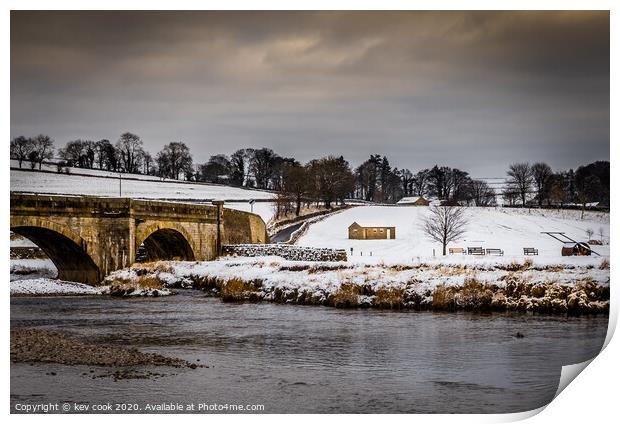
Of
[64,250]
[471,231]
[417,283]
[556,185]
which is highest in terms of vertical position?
[556,185]

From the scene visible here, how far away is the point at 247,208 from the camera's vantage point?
2127 cm

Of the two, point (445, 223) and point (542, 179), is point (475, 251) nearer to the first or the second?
point (445, 223)

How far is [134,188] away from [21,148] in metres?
5.23

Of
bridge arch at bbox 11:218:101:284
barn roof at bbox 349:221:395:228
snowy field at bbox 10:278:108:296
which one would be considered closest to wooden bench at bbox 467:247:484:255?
barn roof at bbox 349:221:395:228

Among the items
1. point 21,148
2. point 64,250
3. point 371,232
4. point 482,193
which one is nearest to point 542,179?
point 482,193

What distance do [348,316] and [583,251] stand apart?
163 inches

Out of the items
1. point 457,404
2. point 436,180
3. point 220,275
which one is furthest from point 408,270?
point 457,404

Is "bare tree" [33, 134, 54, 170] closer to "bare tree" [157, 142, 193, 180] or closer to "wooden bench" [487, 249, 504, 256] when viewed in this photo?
"bare tree" [157, 142, 193, 180]

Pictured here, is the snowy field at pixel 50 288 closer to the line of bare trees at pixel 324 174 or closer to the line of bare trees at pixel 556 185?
the line of bare trees at pixel 324 174

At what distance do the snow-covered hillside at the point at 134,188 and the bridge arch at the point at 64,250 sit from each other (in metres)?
1.44

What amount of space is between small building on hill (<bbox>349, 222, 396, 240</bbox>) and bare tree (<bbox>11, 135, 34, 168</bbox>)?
50.8 ft

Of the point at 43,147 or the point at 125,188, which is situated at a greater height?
the point at 43,147

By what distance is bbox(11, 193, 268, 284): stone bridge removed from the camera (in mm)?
15766

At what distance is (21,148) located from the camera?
10727 mm
